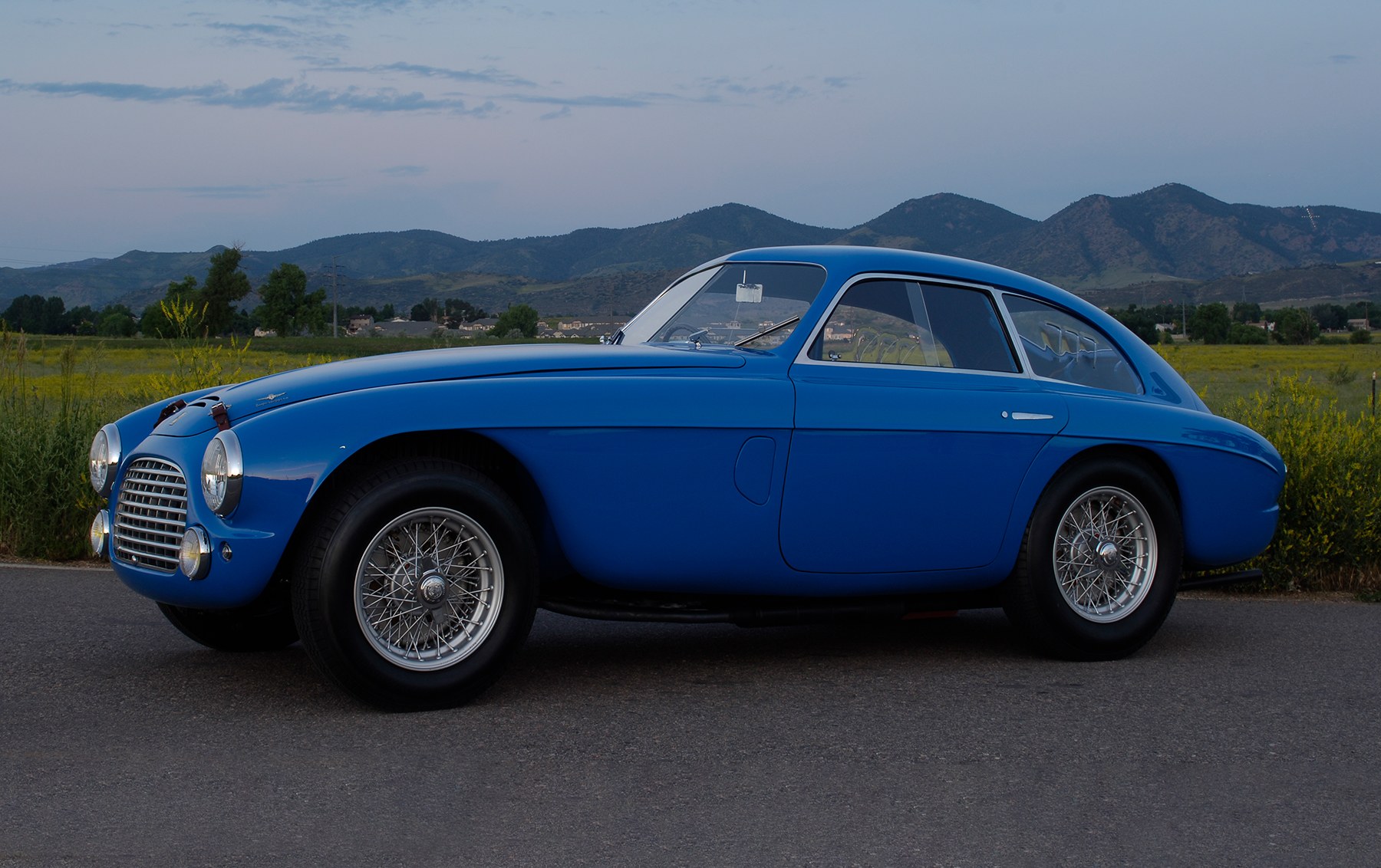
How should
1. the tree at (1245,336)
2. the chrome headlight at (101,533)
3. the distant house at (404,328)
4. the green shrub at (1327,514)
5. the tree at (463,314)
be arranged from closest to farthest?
the chrome headlight at (101,533)
the green shrub at (1327,514)
the tree at (1245,336)
the distant house at (404,328)
the tree at (463,314)

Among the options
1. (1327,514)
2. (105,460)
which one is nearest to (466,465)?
(105,460)

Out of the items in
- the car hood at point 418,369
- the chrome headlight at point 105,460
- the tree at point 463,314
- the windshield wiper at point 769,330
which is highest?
the tree at point 463,314

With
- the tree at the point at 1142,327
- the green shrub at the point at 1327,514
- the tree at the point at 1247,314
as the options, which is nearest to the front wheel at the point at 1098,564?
the tree at the point at 1142,327

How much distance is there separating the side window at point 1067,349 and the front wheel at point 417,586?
2.54 meters

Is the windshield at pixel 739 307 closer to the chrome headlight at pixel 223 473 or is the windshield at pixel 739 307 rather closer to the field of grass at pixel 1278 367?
the chrome headlight at pixel 223 473

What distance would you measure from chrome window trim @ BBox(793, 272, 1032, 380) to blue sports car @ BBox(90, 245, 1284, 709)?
11 millimetres

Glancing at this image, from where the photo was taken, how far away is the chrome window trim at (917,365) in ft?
17.0

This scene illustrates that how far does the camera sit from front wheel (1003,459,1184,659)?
5422 millimetres

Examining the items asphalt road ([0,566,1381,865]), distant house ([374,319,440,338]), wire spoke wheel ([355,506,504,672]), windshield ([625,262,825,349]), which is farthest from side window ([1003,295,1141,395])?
distant house ([374,319,440,338])

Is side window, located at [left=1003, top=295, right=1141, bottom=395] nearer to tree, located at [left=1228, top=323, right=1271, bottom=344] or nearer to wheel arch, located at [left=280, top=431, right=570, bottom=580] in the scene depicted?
wheel arch, located at [left=280, top=431, right=570, bottom=580]

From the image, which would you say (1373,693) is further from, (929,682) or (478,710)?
(478,710)

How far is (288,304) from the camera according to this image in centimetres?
14475

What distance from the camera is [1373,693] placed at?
16.6 feet

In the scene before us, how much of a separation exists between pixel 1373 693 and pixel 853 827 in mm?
2759
